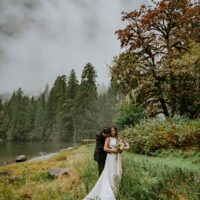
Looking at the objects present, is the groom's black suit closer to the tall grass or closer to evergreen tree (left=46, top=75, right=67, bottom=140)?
the tall grass

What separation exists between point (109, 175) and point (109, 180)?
0.13 meters

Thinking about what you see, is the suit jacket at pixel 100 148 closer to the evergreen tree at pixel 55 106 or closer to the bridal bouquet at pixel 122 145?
the bridal bouquet at pixel 122 145

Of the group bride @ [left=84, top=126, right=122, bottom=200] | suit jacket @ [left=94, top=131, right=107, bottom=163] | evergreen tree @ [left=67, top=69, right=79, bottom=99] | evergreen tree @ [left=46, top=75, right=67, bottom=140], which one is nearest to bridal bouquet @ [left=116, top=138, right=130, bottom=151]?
bride @ [left=84, top=126, right=122, bottom=200]

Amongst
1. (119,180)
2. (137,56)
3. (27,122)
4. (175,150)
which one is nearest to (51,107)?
(27,122)

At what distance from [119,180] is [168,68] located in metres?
15.8

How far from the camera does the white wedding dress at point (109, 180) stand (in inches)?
368

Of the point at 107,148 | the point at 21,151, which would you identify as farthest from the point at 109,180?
the point at 21,151

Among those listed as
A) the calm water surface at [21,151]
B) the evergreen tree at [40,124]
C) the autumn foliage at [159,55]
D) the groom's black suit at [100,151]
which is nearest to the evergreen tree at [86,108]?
the calm water surface at [21,151]

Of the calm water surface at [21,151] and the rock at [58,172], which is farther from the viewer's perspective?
the calm water surface at [21,151]

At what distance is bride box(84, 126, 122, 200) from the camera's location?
947 centimetres

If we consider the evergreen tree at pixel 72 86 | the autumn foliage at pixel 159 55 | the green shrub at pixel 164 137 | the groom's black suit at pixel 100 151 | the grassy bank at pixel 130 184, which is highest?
the evergreen tree at pixel 72 86

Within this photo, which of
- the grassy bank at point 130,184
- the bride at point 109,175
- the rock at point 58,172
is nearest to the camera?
the grassy bank at point 130,184

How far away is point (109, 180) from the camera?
981cm

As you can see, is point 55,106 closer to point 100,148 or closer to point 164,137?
A: point 164,137
